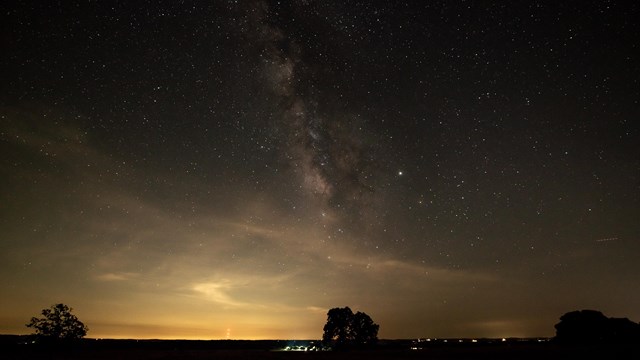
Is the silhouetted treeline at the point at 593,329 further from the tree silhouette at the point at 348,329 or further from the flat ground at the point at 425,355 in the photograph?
the tree silhouette at the point at 348,329

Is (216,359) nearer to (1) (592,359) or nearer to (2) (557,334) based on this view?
(1) (592,359)

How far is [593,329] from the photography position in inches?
2618

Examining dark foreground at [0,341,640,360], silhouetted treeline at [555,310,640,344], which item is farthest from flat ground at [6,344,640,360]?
silhouetted treeline at [555,310,640,344]

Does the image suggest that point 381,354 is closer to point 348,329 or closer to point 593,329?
point 348,329

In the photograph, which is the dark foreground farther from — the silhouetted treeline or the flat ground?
the silhouetted treeline

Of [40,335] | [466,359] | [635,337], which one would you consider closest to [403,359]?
[466,359]

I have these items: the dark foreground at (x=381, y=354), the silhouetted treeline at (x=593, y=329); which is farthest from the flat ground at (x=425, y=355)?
the silhouetted treeline at (x=593, y=329)

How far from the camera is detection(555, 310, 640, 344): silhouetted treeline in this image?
62781 mm

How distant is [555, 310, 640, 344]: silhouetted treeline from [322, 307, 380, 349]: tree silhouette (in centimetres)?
3440

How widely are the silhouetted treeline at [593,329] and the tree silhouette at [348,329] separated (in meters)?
34.4

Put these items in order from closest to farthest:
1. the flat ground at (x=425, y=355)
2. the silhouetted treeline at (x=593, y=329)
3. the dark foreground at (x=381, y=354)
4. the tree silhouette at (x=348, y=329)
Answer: the flat ground at (x=425, y=355) < the dark foreground at (x=381, y=354) < the silhouetted treeline at (x=593, y=329) < the tree silhouette at (x=348, y=329)

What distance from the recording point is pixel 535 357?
4153 cm

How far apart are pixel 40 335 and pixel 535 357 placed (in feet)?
206

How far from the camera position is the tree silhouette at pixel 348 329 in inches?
2825
